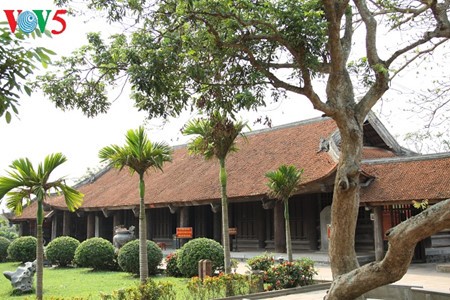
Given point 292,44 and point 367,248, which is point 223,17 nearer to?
point 292,44

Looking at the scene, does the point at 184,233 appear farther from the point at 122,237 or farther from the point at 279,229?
the point at 279,229

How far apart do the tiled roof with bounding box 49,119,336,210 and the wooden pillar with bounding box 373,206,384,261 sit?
212 centimetres

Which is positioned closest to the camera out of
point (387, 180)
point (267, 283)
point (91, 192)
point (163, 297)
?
point (163, 297)

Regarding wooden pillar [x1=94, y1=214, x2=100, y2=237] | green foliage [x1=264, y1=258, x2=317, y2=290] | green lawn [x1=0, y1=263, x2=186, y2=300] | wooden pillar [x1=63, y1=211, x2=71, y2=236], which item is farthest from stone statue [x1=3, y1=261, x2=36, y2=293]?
wooden pillar [x1=63, y1=211, x2=71, y2=236]

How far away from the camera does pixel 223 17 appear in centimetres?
814

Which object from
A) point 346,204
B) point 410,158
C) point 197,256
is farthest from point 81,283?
point 410,158

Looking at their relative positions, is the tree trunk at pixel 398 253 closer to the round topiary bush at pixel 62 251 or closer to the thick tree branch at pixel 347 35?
the thick tree branch at pixel 347 35

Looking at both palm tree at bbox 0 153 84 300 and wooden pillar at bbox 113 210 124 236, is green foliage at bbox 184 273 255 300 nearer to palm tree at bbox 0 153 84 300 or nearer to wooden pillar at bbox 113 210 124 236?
palm tree at bbox 0 153 84 300

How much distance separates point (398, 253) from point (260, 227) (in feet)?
58.2

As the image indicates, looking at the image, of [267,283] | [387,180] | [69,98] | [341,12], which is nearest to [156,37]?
[69,98]

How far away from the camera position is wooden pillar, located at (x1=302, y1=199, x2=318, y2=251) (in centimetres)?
2091

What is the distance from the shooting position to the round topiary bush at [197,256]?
15225 mm

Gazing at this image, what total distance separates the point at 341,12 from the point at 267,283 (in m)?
6.99

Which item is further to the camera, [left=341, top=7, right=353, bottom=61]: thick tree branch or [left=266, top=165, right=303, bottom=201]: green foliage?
[left=266, top=165, right=303, bottom=201]: green foliage
